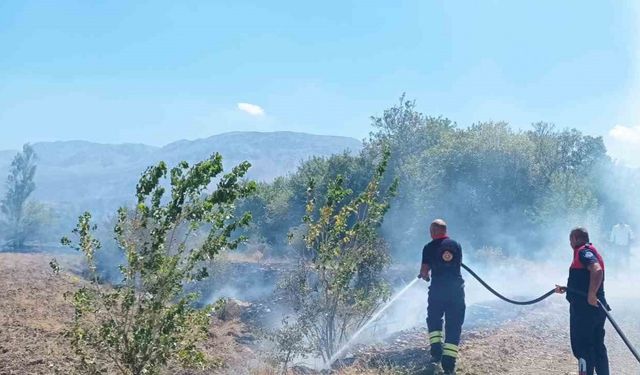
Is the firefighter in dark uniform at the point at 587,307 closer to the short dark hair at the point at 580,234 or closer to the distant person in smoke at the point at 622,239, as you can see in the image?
the short dark hair at the point at 580,234

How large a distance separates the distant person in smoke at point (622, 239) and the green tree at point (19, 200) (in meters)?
51.3

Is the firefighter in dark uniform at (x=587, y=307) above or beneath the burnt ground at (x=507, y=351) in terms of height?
above

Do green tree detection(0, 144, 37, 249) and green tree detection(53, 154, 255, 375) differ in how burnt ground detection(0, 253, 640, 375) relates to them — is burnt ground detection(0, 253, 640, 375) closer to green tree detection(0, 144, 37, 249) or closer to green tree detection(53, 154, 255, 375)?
green tree detection(53, 154, 255, 375)

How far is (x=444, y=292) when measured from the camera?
19.7 feet

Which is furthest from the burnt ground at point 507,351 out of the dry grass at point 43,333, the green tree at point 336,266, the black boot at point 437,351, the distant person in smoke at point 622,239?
the distant person in smoke at point 622,239

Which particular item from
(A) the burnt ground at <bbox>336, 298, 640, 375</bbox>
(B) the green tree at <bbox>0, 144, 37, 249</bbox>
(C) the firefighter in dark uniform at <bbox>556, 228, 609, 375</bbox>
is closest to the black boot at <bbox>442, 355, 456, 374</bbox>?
(A) the burnt ground at <bbox>336, 298, 640, 375</bbox>

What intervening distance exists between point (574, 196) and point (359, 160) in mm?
12256

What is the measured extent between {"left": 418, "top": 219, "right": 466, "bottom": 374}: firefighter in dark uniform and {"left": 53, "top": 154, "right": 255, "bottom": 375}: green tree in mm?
2751

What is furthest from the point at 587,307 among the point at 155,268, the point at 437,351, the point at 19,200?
the point at 19,200

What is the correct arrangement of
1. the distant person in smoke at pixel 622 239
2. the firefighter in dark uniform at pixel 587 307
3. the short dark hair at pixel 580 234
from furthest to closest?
the distant person in smoke at pixel 622 239 < the short dark hair at pixel 580 234 < the firefighter in dark uniform at pixel 587 307

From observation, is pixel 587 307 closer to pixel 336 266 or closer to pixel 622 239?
pixel 336 266

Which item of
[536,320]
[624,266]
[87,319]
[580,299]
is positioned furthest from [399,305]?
[624,266]

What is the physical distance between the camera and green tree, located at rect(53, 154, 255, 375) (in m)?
3.98

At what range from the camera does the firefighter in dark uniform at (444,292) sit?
231 inches
